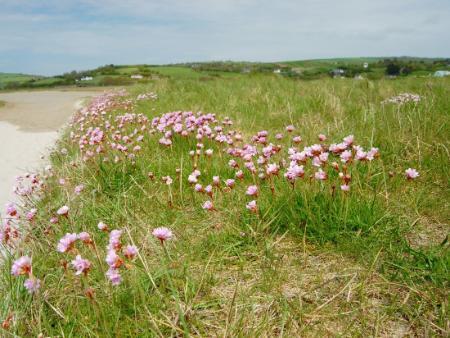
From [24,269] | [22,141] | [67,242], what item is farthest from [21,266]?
[22,141]

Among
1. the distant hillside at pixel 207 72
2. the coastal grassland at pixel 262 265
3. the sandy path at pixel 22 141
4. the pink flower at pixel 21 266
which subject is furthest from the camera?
the distant hillside at pixel 207 72

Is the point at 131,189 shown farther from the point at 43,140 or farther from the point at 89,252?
the point at 43,140

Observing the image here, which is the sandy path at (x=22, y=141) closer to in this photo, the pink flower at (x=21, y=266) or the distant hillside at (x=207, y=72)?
the pink flower at (x=21, y=266)

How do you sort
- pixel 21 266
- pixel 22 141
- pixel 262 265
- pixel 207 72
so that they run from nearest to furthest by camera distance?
pixel 21 266 → pixel 262 265 → pixel 22 141 → pixel 207 72

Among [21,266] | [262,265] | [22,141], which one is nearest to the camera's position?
[21,266]

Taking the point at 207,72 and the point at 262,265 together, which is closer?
the point at 262,265

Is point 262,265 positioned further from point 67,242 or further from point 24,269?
point 24,269

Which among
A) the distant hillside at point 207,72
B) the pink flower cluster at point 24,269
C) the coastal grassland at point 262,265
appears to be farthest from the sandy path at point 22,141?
the distant hillside at point 207,72

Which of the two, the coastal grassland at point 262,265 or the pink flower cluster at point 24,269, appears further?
the coastal grassland at point 262,265

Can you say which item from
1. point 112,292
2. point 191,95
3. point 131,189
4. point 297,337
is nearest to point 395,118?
point 131,189

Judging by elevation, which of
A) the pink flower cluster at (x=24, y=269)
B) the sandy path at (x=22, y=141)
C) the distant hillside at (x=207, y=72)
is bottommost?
the sandy path at (x=22, y=141)

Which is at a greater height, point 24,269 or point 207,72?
point 207,72

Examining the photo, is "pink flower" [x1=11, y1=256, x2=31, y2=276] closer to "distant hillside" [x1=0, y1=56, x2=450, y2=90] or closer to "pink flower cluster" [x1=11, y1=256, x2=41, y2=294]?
"pink flower cluster" [x1=11, y1=256, x2=41, y2=294]

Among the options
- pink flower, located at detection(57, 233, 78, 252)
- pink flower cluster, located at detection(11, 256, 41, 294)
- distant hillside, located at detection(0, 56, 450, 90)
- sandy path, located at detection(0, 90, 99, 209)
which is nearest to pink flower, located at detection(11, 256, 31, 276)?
pink flower cluster, located at detection(11, 256, 41, 294)
